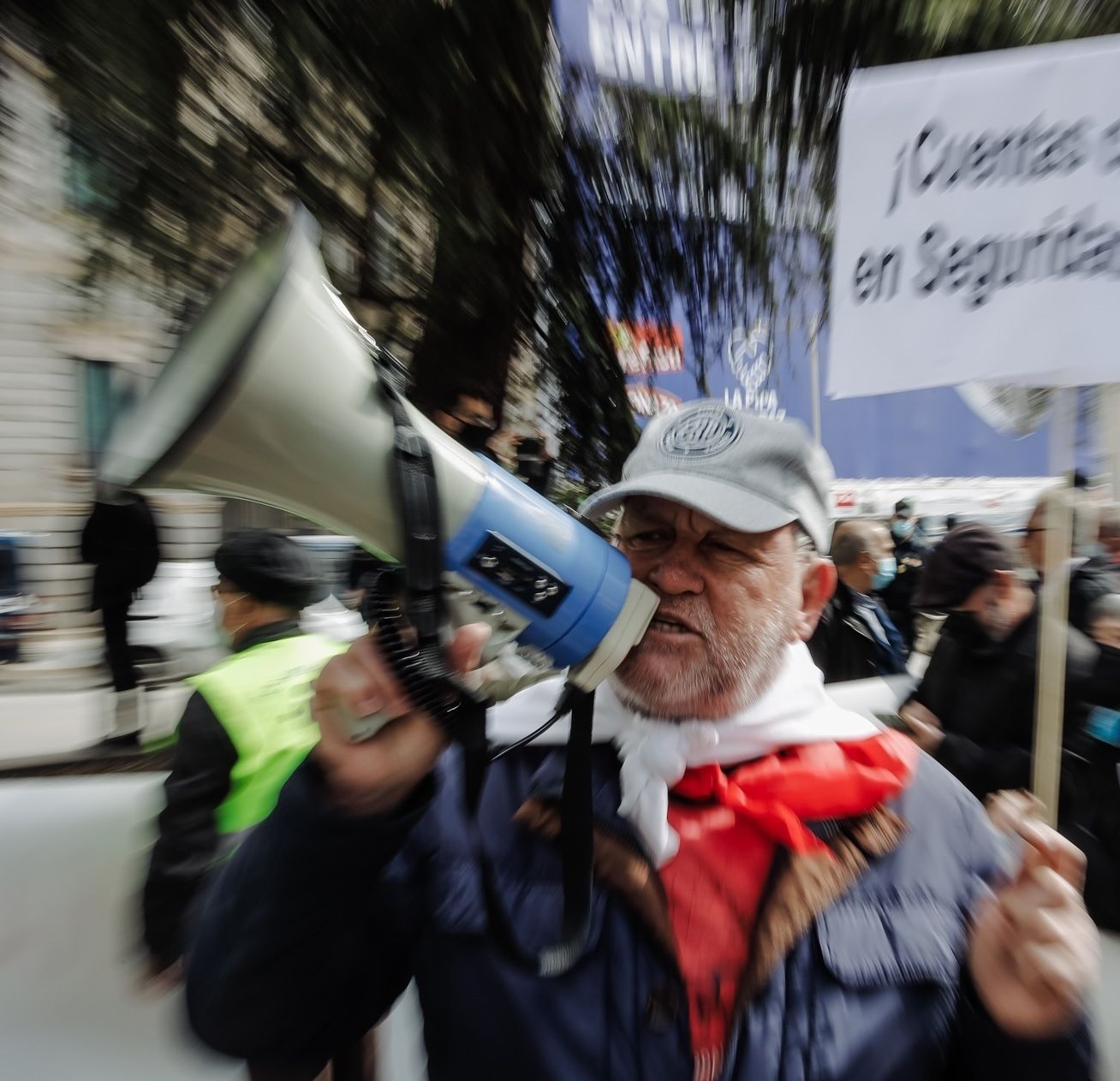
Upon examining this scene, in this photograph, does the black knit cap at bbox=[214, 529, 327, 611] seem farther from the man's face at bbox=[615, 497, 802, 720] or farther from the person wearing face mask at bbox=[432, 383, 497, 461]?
the man's face at bbox=[615, 497, 802, 720]

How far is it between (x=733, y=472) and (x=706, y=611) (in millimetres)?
213

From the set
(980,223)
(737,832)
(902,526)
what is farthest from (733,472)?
(902,526)

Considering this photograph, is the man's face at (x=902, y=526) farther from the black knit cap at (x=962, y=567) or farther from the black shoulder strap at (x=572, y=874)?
the black shoulder strap at (x=572, y=874)

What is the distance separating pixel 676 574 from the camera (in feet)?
4.10

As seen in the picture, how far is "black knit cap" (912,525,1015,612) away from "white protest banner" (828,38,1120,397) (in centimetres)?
138

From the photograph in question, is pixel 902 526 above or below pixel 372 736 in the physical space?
below

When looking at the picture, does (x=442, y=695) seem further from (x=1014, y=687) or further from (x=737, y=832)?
(x=1014, y=687)

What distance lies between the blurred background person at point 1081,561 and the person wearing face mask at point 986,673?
0.61ft

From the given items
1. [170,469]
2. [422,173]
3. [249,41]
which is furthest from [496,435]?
[170,469]

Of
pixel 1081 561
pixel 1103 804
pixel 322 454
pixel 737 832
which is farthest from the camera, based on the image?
pixel 1081 561

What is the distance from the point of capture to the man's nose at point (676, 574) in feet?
4.06

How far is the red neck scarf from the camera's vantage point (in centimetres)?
104

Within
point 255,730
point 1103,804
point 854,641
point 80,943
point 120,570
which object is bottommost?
point 80,943

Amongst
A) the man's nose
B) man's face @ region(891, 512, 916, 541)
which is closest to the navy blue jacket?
the man's nose
